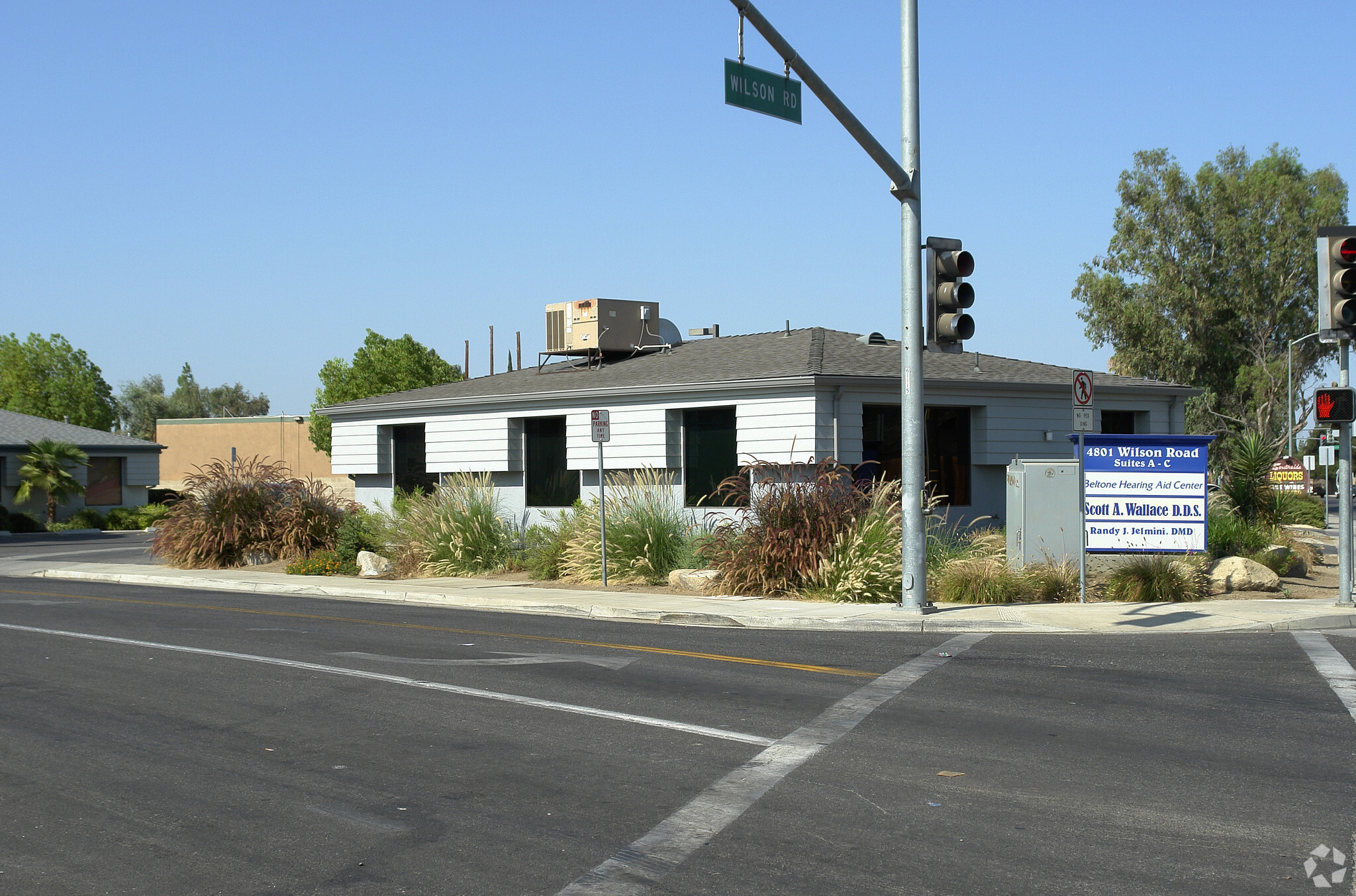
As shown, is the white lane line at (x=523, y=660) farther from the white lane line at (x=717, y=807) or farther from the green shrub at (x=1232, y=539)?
the green shrub at (x=1232, y=539)

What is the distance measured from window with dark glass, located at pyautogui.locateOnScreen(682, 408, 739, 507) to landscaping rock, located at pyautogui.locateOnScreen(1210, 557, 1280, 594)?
8.02 metres

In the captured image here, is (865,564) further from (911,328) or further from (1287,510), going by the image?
(1287,510)

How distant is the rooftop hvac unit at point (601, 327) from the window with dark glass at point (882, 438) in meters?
7.26

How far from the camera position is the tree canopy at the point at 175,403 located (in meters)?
111

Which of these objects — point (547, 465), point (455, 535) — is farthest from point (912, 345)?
point (547, 465)

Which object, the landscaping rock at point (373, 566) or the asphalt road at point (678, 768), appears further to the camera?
the landscaping rock at point (373, 566)

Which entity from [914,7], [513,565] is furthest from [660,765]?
[513,565]

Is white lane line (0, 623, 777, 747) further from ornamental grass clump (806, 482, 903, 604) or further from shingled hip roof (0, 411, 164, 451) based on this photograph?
shingled hip roof (0, 411, 164, 451)

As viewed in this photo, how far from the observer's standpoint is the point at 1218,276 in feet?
165

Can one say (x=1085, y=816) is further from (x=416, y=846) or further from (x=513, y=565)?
(x=513, y=565)

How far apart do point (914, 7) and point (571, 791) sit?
433 inches

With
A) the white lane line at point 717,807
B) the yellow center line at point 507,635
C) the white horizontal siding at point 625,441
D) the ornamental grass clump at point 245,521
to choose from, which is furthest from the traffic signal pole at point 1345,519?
the ornamental grass clump at point 245,521

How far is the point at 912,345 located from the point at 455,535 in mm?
10546

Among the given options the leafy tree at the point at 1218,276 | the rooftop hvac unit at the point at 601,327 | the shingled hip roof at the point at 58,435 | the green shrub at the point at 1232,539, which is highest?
the leafy tree at the point at 1218,276
